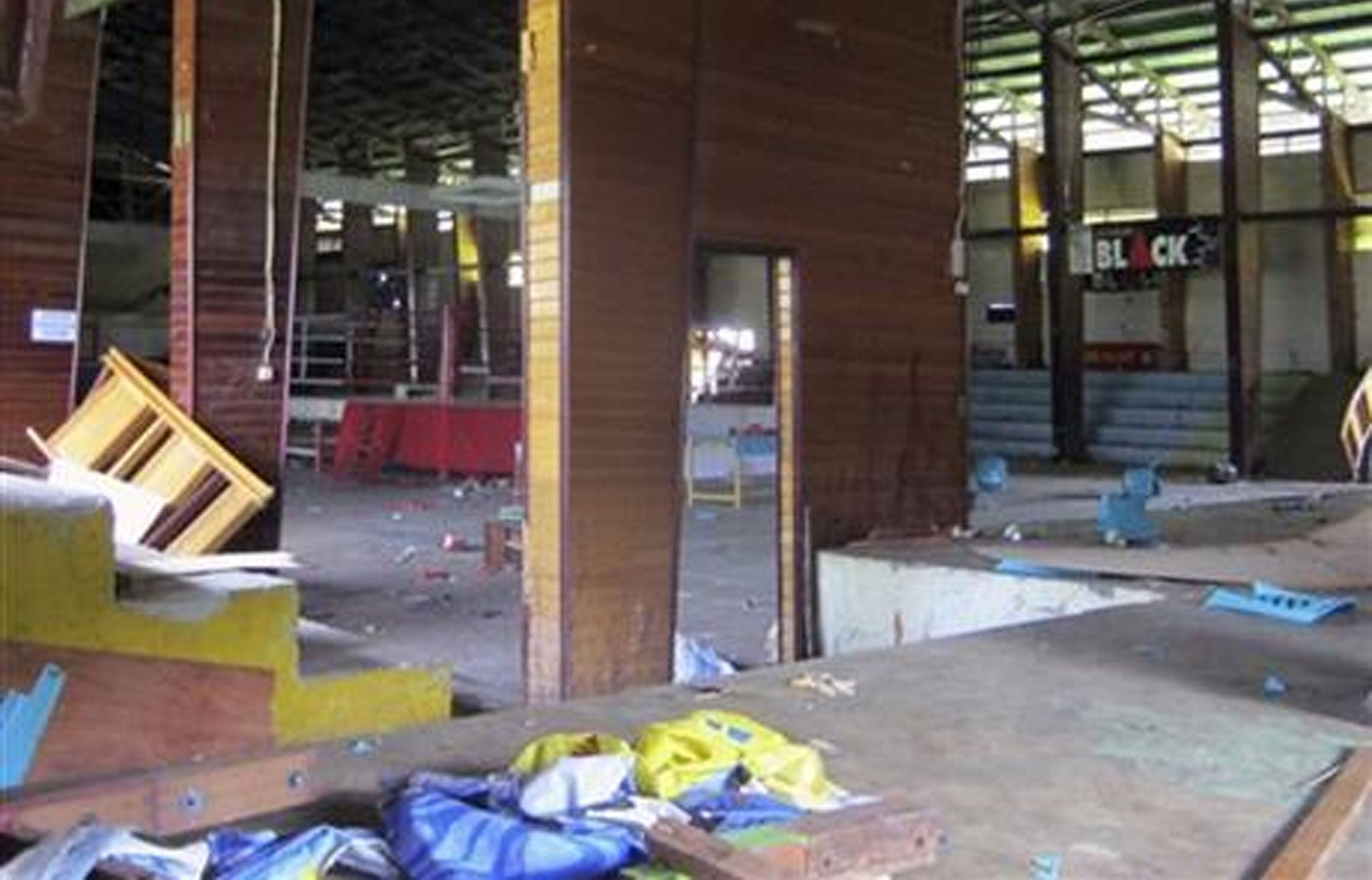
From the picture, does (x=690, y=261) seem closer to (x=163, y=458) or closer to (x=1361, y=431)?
(x=163, y=458)

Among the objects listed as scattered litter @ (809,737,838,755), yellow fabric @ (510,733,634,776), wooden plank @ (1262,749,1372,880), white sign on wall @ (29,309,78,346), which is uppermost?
white sign on wall @ (29,309,78,346)

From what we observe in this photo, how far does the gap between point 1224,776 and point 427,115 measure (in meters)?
24.0

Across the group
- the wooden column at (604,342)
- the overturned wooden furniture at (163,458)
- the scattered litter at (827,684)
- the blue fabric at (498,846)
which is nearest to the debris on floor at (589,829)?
the blue fabric at (498,846)

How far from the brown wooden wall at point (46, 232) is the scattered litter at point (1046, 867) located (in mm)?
7724

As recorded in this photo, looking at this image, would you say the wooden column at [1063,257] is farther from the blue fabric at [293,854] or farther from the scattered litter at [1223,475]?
the blue fabric at [293,854]

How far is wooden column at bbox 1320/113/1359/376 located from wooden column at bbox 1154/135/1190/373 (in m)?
1.95

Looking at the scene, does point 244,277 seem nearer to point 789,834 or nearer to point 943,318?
point 943,318

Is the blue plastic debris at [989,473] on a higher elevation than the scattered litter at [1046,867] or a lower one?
higher

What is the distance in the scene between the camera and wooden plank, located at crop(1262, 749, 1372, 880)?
2.92 metres

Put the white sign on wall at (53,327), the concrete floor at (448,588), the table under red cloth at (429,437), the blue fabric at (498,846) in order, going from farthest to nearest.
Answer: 1. the table under red cloth at (429,437)
2. the white sign on wall at (53,327)
3. the concrete floor at (448,588)
4. the blue fabric at (498,846)

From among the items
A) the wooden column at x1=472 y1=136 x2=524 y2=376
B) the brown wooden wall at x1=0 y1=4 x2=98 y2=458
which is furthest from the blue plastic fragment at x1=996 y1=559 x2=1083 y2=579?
the wooden column at x1=472 y1=136 x2=524 y2=376

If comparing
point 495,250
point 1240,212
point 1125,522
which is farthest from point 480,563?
point 495,250

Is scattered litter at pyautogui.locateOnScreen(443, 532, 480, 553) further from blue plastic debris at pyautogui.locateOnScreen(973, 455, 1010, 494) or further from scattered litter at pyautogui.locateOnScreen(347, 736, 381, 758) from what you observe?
scattered litter at pyautogui.locateOnScreen(347, 736, 381, 758)

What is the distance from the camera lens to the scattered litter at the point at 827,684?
184 inches
